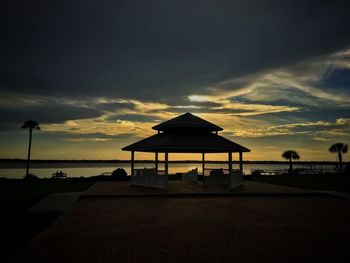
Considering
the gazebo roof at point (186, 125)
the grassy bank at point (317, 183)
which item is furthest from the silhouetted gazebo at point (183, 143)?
the grassy bank at point (317, 183)

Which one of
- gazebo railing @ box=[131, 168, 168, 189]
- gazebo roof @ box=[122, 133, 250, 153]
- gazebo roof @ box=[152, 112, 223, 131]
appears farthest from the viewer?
gazebo roof @ box=[152, 112, 223, 131]

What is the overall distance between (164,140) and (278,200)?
7.75m

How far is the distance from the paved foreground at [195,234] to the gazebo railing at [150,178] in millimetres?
5211

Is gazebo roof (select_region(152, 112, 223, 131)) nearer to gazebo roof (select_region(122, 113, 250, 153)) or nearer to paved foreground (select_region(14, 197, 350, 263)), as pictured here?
gazebo roof (select_region(122, 113, 250, 153))

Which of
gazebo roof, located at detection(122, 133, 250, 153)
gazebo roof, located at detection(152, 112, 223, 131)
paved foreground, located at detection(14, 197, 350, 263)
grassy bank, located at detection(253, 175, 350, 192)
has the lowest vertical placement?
paved foreground, located at detection(14, 197, 350, 263)

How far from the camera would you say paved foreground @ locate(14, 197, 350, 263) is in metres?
6.67

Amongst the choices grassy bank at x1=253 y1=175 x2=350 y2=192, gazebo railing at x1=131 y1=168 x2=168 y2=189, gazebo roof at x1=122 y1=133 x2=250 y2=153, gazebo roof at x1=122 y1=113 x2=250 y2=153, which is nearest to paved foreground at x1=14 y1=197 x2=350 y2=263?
gazebo railing at x1=131 y1=168 x2=168 y2=189

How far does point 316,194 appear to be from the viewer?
1775 cm

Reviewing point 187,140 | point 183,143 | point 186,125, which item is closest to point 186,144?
point 183,143

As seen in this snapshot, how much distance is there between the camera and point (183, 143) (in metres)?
19.7

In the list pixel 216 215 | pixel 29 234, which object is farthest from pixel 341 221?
pixel 29 234

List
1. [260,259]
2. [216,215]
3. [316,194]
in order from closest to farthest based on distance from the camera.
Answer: [260,259] → [216,215] → [316,194]

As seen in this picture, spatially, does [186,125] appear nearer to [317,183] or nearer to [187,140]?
[187,140]

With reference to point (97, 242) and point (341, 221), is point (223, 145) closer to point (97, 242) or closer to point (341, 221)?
point (341, 221)
